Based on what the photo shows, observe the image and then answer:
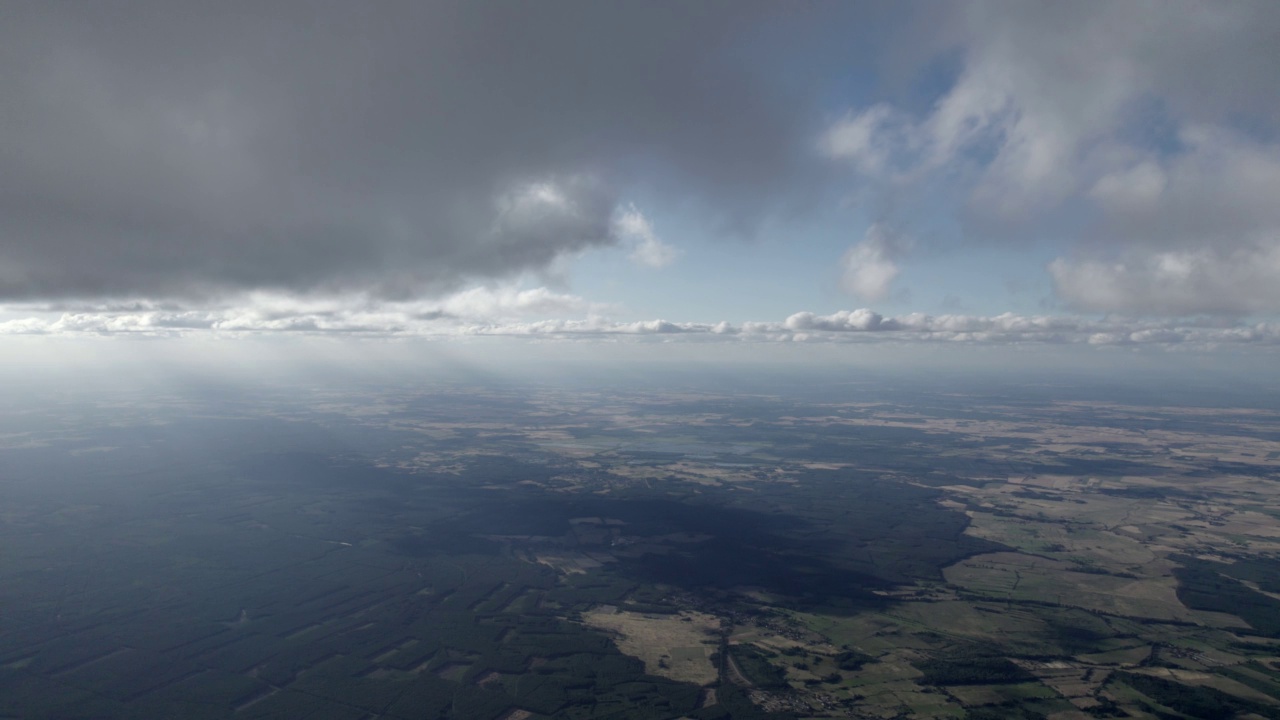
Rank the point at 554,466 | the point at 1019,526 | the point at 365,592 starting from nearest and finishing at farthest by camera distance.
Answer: the point at 365,592, the point at 1019,526, the point at 554,466

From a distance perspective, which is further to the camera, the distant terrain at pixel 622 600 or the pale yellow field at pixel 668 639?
the pale yellow field at pixel 668 639

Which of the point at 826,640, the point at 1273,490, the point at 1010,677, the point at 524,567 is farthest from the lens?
the point at 1273,490

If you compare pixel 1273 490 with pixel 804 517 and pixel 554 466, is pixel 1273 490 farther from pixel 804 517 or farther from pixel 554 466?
pixel 554 466

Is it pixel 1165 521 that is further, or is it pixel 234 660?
pixel 1165 521

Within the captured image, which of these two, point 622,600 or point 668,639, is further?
point 622,600

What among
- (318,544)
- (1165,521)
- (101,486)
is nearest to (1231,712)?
(1165,521)

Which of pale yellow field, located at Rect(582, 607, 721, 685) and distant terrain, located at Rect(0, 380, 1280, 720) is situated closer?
distant terrain, located at Rect(0, 380, 1280, 720)

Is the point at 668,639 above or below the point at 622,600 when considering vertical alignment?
above

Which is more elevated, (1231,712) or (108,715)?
(1231,712)
